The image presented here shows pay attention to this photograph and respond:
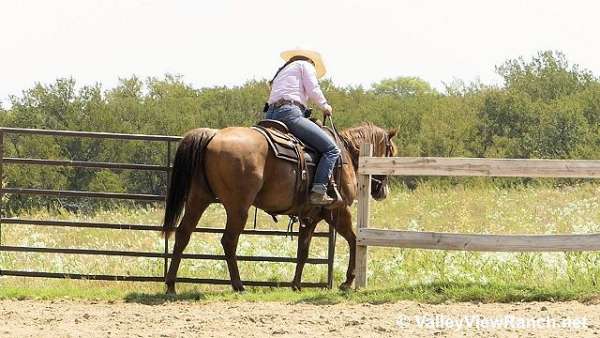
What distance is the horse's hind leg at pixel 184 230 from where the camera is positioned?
9672 mm

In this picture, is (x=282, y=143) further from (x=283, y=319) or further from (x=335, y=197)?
(x=283, y=319)

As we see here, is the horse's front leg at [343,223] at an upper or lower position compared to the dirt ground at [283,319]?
upper

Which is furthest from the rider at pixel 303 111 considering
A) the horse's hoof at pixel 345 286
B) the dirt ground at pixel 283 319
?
the dirt ground at pixel 283 319

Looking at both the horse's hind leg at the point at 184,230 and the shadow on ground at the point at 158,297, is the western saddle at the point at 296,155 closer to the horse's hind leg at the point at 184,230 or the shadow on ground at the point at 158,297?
the horse's hind leg at the point at 184,230

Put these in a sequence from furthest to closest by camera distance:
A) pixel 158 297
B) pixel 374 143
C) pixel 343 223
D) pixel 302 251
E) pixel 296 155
Answer: 1. pixel 374 143
2. pixel 343 223
3. pixel 302 251
4. pixel 296 155
5. pixel 158 297

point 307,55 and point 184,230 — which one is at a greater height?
point 307,55

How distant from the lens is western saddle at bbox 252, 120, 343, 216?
31.8 ft

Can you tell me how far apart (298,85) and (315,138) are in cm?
57

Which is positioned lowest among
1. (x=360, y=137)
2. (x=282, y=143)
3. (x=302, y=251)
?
(x=302, y=251)

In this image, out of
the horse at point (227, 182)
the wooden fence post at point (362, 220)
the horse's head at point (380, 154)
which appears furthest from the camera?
the horse's head at point (380, 154)

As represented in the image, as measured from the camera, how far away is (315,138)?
10016 millimetres

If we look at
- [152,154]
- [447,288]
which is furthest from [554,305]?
[152,154]

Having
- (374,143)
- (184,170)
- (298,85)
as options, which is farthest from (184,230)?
(374,143)

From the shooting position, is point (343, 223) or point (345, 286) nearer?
point (345, 286)
